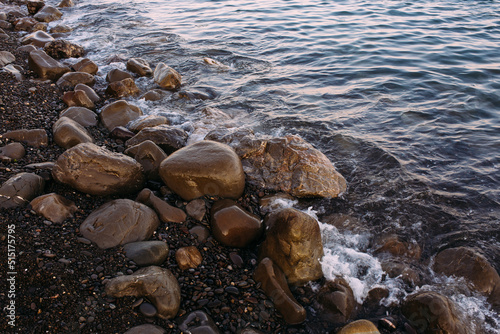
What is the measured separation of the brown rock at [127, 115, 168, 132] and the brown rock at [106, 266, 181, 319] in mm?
3680

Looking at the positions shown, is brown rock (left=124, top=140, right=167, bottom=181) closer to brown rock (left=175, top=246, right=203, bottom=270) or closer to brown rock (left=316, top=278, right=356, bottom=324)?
brown rock (left=175, top=246, right=203, bottom=270)

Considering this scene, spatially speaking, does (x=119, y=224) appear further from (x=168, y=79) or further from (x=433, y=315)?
(x=168, y=79)

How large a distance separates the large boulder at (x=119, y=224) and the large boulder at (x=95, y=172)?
16.5 inches

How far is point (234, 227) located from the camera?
13.7ft

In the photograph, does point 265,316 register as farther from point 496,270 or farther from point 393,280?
point 496,270

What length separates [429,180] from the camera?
5.46 m

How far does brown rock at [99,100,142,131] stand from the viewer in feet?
21.4

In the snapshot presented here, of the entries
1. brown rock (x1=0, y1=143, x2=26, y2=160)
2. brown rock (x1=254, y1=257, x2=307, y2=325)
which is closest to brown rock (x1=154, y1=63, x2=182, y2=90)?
brown rock (x1=0, y1=143, x2=26, y2=160)

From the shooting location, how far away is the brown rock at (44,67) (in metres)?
7.91

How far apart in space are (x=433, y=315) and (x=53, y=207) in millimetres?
4081

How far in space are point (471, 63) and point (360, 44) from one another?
317 centimetres

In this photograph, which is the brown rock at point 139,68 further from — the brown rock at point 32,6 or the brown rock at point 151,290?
the brown rock at point 32,6

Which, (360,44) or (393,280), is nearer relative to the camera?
(393,280)

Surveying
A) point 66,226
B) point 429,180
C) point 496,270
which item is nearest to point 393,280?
point 496,270
